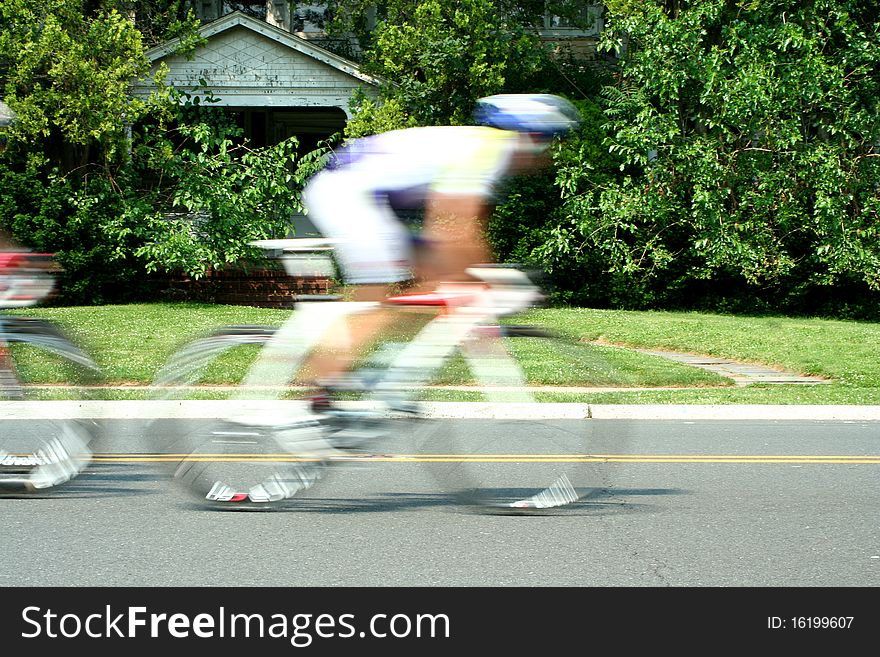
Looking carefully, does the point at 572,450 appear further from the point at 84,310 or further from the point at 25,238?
the point at 25,238

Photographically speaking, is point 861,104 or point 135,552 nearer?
point 135,552

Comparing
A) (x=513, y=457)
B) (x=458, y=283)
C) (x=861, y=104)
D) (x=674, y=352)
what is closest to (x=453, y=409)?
(x=513, y=457)

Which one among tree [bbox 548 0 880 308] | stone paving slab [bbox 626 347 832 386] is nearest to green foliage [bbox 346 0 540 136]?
tree [bbox 548 0 880 308]

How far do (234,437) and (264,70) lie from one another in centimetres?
1680

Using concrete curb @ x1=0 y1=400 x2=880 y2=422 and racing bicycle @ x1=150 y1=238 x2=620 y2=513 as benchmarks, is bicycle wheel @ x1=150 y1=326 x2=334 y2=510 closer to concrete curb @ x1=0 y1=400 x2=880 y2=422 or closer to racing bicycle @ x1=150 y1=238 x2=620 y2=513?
racing bicycle @ x1=150 y1=238 x2=620 y2=513

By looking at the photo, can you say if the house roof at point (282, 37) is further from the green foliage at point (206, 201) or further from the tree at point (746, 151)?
the tree at point (746, 151)

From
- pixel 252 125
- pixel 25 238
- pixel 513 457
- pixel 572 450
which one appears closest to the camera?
pixel 572 450

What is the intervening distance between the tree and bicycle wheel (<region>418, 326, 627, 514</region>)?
37.1 ft

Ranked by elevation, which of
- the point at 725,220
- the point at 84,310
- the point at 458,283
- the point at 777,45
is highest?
the point at 777,45

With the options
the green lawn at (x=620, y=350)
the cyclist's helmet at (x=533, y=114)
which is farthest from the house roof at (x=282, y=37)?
the cyclist's helmet at (x=533, y=114)

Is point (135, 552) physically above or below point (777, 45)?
below

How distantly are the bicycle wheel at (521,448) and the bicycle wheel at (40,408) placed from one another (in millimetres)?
1865

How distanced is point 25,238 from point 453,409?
11.2 m

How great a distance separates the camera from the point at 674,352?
13625 millimetres
